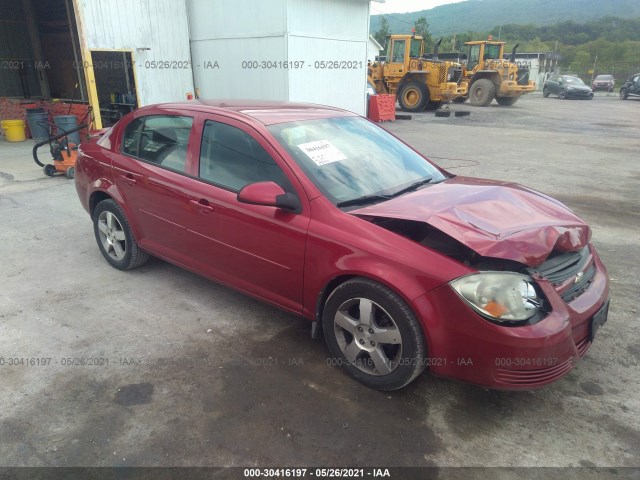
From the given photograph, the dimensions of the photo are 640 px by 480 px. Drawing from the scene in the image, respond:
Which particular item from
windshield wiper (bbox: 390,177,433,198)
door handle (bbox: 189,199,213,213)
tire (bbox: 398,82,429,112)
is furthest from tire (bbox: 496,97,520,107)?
door handle (bbox: 189,199,213,213)

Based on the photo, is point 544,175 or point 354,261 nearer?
point 354,261

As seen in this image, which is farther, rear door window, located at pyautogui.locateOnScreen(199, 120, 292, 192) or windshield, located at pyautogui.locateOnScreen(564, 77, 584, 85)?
windshield, located at pyautogui.locateOnScreen(564, 77, 584, 85)

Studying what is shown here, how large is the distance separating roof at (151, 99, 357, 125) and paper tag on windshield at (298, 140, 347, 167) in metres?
0.30

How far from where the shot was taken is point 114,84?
1345 centimetres

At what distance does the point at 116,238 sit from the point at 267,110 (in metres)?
1.91

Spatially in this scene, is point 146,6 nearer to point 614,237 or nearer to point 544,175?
point 544,175

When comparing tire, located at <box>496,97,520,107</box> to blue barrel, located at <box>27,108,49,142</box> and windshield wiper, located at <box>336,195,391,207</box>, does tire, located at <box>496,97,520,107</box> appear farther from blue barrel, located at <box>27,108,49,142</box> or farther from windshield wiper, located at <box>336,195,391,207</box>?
windshield wiper, located at <box>336,195,391,207</box>

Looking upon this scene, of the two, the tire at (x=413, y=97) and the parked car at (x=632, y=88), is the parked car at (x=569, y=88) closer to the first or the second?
the parked car at (x=632, y=88)

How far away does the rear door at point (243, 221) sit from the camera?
2932mm

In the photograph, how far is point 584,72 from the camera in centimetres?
4931

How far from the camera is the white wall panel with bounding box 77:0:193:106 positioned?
32.9ft

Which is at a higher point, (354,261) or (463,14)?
(463,14)

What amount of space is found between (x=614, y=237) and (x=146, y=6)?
10.8 metres

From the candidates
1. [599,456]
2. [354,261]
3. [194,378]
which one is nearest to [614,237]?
[599,456]
